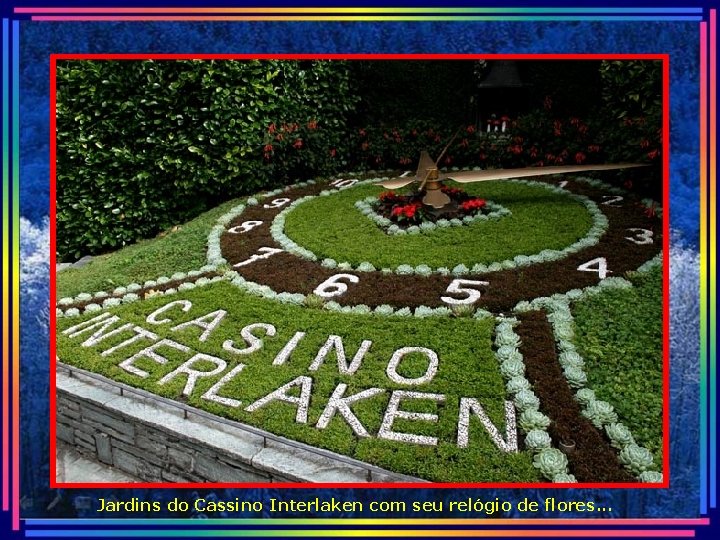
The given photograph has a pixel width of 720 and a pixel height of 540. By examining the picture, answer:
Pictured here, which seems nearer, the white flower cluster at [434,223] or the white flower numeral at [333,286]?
the white flower numeral at [333,286]

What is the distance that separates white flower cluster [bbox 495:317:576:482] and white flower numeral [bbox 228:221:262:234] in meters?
5.03

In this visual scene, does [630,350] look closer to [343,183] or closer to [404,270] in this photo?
[404,270]

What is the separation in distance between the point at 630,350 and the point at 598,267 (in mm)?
1899

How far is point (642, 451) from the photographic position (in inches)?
168

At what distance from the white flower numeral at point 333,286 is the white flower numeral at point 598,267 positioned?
269 cm

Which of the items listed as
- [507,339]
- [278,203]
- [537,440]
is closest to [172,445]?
[537,440]

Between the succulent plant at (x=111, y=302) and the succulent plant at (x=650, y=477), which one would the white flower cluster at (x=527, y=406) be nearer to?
the succulent plant at (x=650, y=477)

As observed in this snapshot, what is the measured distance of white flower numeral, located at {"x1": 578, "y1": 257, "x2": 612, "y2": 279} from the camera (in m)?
6.91

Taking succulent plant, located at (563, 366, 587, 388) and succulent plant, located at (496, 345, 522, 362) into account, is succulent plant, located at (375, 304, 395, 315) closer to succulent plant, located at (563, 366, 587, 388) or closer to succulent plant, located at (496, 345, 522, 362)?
succulent plant, located at (496, 345, 522, 362)

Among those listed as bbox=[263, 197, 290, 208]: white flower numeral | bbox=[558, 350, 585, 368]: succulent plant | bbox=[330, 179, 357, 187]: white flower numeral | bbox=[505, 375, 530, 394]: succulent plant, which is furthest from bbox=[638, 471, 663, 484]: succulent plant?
bbox=[330, 179, 357, 187]: white flower numeral

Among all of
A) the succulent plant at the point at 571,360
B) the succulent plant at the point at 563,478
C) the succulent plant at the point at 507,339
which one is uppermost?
the succulent plant at the point at 507,339

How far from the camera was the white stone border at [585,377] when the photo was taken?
421cm

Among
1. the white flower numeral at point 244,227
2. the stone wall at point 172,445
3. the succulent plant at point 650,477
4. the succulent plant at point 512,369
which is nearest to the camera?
the succulent plant at point 650,477

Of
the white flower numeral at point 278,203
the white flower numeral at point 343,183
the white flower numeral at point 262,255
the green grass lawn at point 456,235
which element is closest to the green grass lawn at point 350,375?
the white flower numeral at point 262,255
